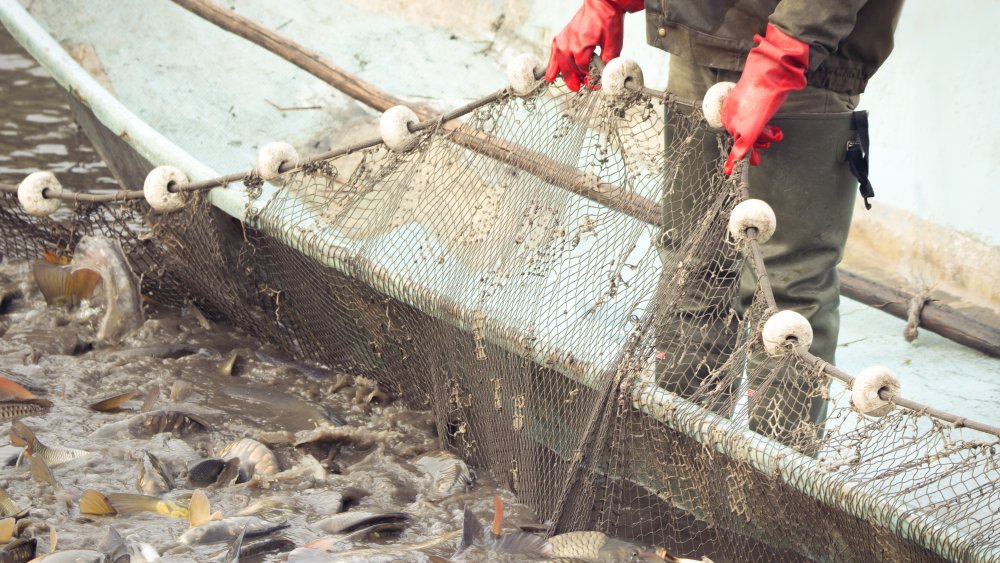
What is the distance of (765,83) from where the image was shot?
274 centimetres

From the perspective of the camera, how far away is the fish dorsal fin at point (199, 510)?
114 inches

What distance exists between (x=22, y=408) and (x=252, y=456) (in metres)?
0.91

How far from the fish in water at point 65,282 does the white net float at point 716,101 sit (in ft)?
8.70

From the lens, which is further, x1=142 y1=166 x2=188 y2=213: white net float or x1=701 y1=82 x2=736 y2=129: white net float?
x1=142 y1=166 x2=188 y2=213: white net float

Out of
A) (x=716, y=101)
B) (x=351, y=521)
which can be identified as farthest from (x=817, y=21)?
(x=351, y=521)

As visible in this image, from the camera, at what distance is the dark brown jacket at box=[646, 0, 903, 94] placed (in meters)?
2.93

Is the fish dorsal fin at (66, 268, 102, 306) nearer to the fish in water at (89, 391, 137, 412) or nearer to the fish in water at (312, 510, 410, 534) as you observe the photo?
the fish in water at (89, 391, 137, 412)

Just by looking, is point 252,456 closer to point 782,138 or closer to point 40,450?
point 40,450

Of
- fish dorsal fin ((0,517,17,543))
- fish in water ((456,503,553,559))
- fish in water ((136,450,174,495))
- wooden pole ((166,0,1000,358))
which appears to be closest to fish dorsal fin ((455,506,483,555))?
fish in water ((456,503,553,559))

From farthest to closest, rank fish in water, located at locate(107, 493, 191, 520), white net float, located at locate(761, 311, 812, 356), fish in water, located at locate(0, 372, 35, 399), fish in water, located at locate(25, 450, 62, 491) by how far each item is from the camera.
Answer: fish in water, located at locate(0, 372, 35, 399), fish in water, located at locate(25, 450, 62, 491), fish in water, located at locate(107, 493, 191, 520), white net float, located at locate(761, 311, 812, 356)

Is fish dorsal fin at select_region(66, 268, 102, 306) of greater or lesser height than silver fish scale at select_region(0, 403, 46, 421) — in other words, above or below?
above

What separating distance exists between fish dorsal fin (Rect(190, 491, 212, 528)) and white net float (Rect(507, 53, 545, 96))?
167cm


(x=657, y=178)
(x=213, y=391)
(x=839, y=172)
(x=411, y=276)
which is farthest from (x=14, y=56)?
(x=839, y=172)

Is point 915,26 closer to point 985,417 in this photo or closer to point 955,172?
point 955,172
